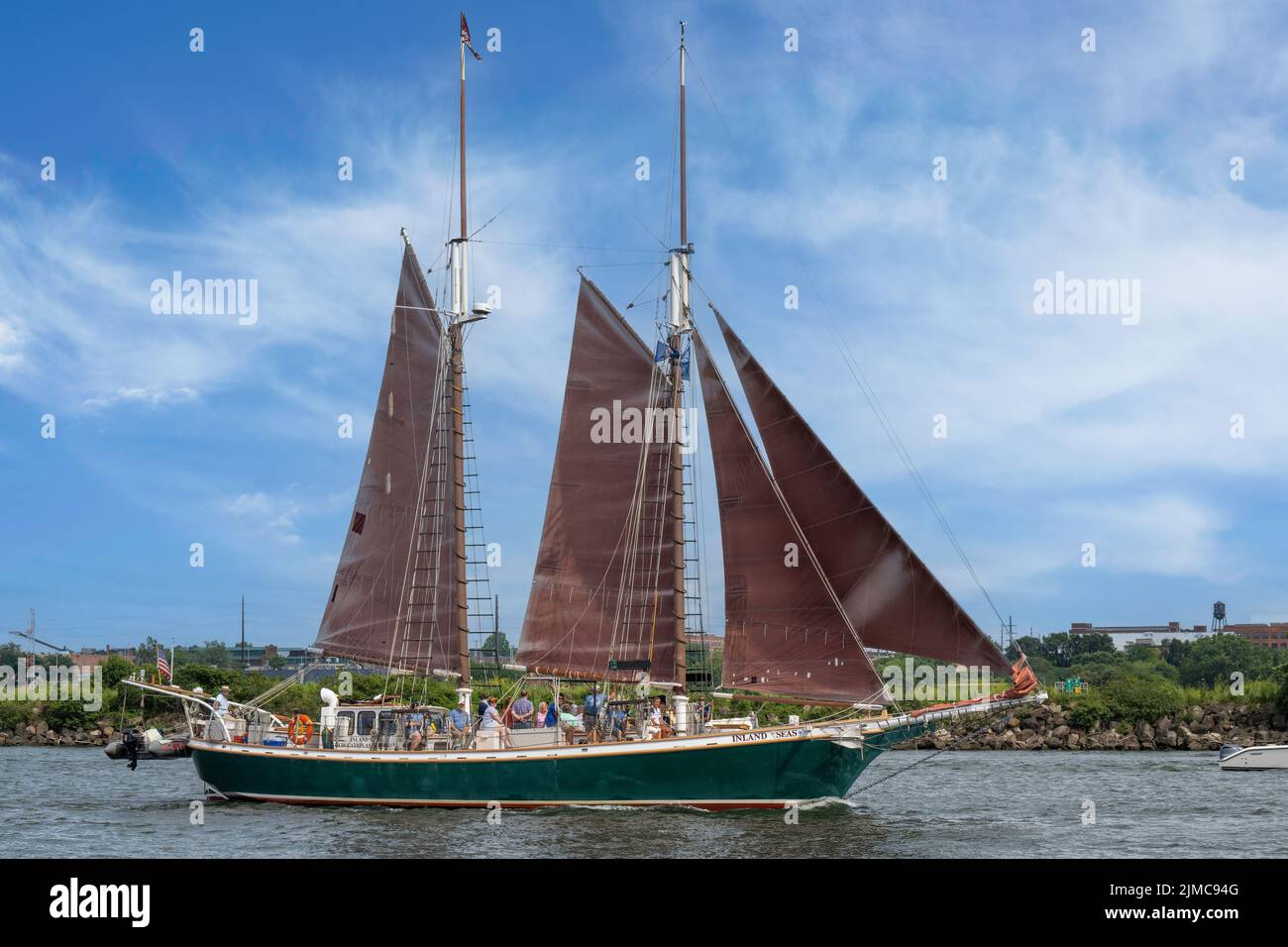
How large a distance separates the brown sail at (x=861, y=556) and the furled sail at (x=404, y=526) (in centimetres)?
1446

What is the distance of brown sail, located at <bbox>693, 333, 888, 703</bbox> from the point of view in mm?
40844

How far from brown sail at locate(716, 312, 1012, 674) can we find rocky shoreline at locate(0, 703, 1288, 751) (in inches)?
2154

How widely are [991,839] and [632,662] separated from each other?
49.3 feet

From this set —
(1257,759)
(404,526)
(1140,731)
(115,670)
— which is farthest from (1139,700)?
(115,670)

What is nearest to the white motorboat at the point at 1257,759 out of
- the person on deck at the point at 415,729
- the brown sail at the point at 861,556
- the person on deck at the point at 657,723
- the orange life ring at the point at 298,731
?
the brown sail at the point at 861,556

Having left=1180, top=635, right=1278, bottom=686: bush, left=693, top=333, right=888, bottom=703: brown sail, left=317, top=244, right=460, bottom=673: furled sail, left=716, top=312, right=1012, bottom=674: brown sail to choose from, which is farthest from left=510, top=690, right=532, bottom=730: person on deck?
left=1180, top=635, right=1278, bottom=686: bush

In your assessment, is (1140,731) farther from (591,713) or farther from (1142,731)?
(591,713)

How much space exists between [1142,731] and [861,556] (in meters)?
64.8

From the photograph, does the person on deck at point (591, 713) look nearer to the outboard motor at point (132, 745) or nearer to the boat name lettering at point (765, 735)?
the boat name lettering at point (765, 735)

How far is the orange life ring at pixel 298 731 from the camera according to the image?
156 feet

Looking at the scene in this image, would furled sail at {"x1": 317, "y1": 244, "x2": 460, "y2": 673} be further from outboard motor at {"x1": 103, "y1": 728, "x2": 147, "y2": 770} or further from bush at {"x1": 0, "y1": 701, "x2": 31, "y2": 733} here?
bush at {"x1": 0, "y1": 701, "x2": 31, "y2": 733}
